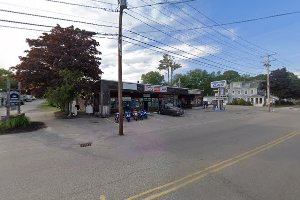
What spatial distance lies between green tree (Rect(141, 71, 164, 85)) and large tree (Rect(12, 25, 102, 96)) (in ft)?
207

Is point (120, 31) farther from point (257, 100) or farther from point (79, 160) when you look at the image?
point (257, 100)

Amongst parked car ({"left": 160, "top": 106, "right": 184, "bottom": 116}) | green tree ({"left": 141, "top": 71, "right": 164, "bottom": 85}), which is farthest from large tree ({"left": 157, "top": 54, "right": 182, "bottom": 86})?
parked car ({"left": 160, "top": 106, "right": 184, "bottom": 116})

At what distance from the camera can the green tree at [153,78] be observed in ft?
299

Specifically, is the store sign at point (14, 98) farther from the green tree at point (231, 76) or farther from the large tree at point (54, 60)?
the green tree at point (231, 76)

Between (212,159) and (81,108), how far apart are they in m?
31.4

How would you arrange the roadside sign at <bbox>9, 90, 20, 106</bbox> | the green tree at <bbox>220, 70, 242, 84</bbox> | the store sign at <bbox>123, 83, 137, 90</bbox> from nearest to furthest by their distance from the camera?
the roadside sign at <bbox>9, 90, 20, 106</bbox>
the store sign at <bbox>123, 83, 137, 90</bbox>
the green tree at <bbox>220, 70, 242, 84</bbox>

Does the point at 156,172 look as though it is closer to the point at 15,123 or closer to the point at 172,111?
the point at 15,123

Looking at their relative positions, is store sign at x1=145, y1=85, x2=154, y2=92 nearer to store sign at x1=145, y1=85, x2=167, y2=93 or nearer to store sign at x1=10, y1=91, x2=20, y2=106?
store sign at x1=145, y1=85, x2=167, y2=93

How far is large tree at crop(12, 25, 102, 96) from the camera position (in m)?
25.4

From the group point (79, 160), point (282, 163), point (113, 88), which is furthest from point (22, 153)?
point (113, 88)

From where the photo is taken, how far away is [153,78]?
300 ft

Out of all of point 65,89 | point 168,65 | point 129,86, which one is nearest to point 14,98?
point 65,89

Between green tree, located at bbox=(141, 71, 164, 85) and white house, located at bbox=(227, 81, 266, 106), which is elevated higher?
green tree, located at bbox=(141, 71, 164, 85)

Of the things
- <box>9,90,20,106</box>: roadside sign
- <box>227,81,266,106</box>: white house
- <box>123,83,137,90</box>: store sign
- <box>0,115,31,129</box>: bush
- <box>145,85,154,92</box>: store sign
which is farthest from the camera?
<box>227,81,266,106</box>: white house
